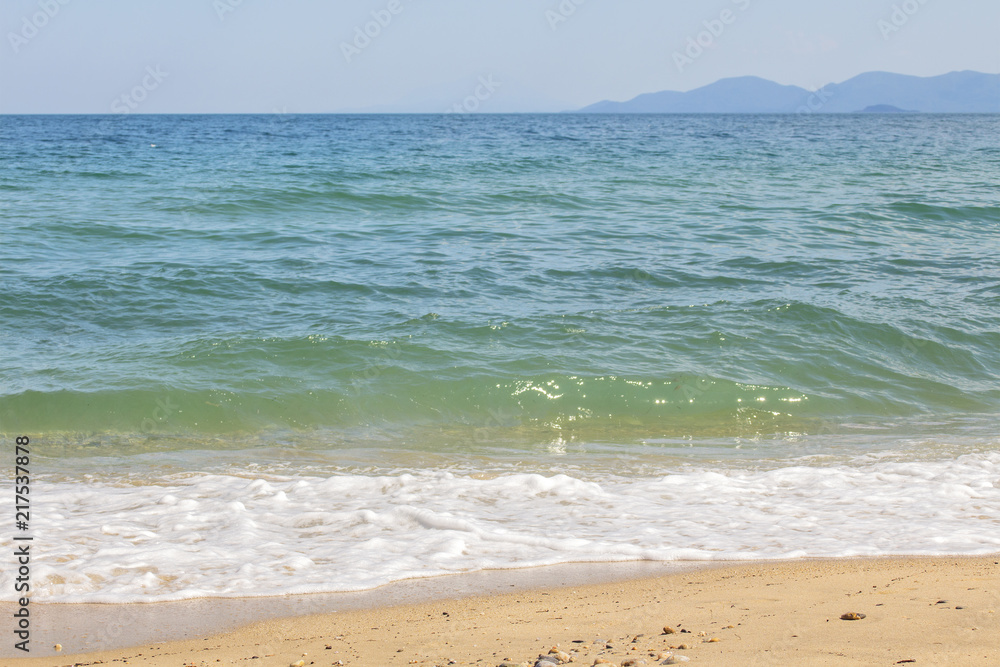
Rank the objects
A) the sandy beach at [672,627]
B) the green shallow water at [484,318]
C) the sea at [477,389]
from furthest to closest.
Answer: the green shallow water at [484,318]
the sea at [477,389]
the sandy beach at [672,627]

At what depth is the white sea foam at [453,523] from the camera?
150 inches

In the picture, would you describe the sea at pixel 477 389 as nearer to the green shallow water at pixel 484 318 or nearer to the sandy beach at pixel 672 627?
the green shallow water at pixel 484 318

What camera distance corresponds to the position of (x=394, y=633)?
3156mm

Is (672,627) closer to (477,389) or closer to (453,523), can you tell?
(453,523)

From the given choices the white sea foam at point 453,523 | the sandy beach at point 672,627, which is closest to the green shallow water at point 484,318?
the white sea foam at point 453,523

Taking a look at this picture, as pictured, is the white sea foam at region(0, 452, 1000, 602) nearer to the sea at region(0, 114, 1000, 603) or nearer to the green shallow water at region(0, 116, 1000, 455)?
the sea at region(0, 114, 1000, 603)

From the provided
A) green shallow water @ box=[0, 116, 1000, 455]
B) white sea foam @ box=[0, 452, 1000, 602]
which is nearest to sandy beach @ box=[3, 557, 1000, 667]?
white sea foam @ box=[0, 452, 1000, 602]

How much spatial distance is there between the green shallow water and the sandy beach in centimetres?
268

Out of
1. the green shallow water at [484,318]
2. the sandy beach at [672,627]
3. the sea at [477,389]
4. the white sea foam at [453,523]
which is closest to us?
the sandy beach at [672,627]

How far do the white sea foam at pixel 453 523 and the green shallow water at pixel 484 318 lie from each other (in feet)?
3.55

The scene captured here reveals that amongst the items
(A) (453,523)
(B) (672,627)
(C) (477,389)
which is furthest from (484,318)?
(B) (672,627)

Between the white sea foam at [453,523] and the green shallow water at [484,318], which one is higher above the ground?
the green shallow water at [484,318]

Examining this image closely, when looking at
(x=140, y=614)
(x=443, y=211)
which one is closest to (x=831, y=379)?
(x=140, y=614)

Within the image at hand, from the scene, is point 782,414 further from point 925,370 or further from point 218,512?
point 218,512
